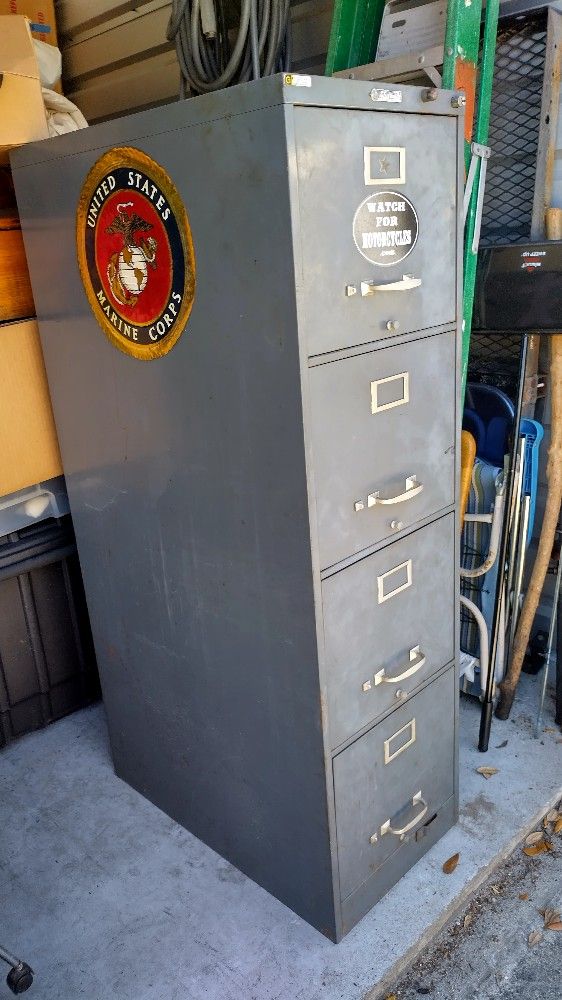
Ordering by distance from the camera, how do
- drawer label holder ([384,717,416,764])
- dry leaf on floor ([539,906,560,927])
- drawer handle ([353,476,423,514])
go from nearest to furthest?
drawer handle ([353,476,423,514]) → drawer label holder ([384,717,416,764]) → dry leaf on floor ([539,906,560,927])

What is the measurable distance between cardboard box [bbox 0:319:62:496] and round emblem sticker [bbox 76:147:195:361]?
0.39m

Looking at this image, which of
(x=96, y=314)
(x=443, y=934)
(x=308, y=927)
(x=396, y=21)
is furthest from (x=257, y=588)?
(x=396, y=21)

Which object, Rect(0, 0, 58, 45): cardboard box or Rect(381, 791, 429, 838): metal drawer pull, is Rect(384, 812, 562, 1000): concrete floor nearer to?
Rect(381, 791, 429, 838): metal drawer pull

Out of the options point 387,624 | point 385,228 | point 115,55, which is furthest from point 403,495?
point 115,55

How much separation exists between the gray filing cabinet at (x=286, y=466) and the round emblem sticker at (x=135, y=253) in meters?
0.02

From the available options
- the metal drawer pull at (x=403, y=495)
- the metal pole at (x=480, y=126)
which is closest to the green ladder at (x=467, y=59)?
the metal pole at (x=480, y=126)

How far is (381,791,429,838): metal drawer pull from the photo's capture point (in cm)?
215

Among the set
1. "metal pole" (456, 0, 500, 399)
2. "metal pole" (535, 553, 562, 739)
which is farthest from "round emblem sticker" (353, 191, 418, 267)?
"metal pole" (535, 553, 562, 739)

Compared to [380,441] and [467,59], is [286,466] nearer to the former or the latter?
[380,441]

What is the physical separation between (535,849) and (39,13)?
12.9 feet

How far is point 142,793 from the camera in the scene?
270 cm

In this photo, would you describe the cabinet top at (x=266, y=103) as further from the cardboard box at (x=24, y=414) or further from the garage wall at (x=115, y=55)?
the garage wall at (x=115, y=55)

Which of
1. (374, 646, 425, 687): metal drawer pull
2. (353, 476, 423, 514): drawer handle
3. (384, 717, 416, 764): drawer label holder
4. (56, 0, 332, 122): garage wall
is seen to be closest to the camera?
(353, 476, 423, 514): drawer handle

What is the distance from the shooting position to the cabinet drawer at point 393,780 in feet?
6.54
